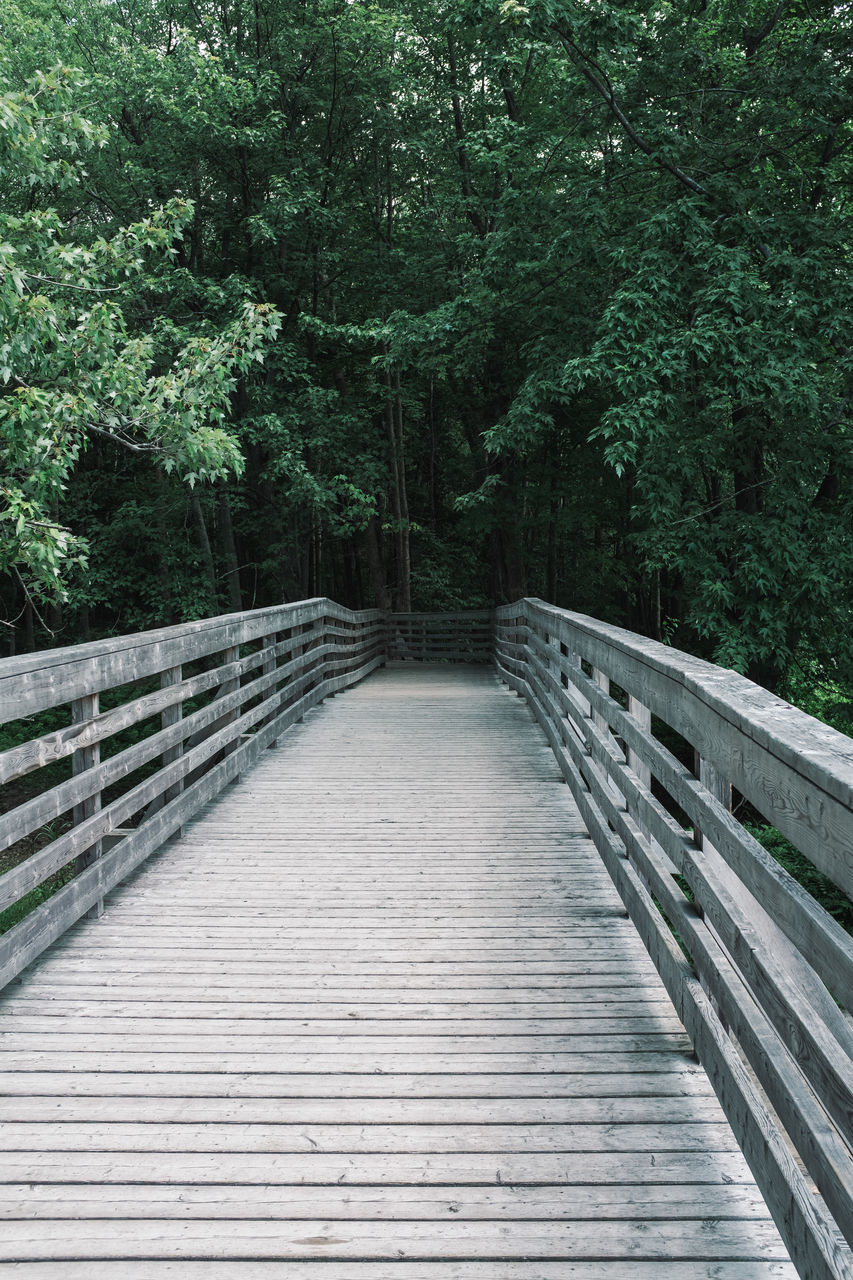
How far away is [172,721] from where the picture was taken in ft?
16.5

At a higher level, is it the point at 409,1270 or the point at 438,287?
the point at 438,287

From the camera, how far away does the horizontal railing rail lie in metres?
20.1

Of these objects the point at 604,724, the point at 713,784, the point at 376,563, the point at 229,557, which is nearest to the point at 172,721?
the point at 604,724

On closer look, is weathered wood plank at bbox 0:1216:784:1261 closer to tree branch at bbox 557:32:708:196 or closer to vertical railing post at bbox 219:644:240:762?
vertical railing post at bbox 219:644:240:762

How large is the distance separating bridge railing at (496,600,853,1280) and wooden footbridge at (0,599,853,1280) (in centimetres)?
1

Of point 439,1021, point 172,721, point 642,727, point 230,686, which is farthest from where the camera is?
point 230,686

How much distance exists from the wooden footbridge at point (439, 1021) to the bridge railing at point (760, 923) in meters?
0.01

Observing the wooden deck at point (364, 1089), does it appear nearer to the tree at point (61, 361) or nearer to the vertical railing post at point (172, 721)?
the vertical railing post at point (172, 721)

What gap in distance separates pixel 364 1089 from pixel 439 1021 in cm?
46

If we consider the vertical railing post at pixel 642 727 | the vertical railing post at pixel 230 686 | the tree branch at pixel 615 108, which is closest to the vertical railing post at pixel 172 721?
the vertical railing post at pixel 230 686

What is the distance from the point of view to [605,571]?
874 inches

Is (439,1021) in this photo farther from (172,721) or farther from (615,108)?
(615,108)

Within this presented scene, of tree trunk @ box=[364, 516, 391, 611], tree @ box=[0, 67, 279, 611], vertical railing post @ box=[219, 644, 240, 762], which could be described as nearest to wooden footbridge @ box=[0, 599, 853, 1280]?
vertical railing post @ box=[219, 644, 240, 762]

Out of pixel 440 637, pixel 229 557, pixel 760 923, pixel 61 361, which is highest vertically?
pixel 61 361
